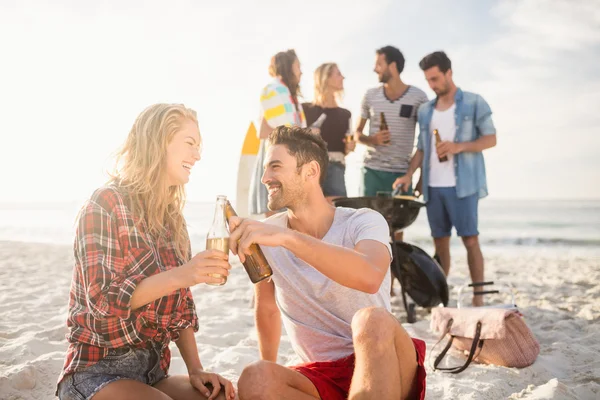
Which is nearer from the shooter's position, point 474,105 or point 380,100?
point 474,105

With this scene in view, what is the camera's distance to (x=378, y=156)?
5824 mm

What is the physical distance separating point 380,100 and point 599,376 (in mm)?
3453

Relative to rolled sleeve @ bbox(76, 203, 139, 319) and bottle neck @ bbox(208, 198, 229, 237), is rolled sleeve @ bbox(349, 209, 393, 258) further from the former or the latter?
rolled sleeve @ bbox(76, 203, 139, 319)

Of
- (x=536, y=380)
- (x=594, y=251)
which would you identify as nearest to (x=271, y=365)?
(x=536, y=380)

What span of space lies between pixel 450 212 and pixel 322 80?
1896 millimetres

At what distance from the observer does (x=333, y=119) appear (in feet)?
18.2

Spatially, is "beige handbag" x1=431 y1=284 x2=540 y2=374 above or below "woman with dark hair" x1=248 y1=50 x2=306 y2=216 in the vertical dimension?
below

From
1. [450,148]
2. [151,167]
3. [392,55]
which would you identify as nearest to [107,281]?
[151,167]

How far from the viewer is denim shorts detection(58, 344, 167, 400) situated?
7.03 feet

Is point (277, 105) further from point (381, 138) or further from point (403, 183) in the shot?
point (403, 183)

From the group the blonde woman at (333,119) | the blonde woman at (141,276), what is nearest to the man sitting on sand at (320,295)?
the blonde woman at (141,276)

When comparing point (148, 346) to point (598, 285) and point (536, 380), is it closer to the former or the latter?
point (536, 380)

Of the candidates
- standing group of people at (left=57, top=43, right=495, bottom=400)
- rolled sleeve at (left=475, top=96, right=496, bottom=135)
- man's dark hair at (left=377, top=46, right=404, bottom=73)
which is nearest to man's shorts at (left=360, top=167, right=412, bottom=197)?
rolled sleeve at (left=475, top=96, right=496, bottom=135)

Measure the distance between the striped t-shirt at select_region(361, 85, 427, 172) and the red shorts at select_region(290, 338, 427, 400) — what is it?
359 centimetres
